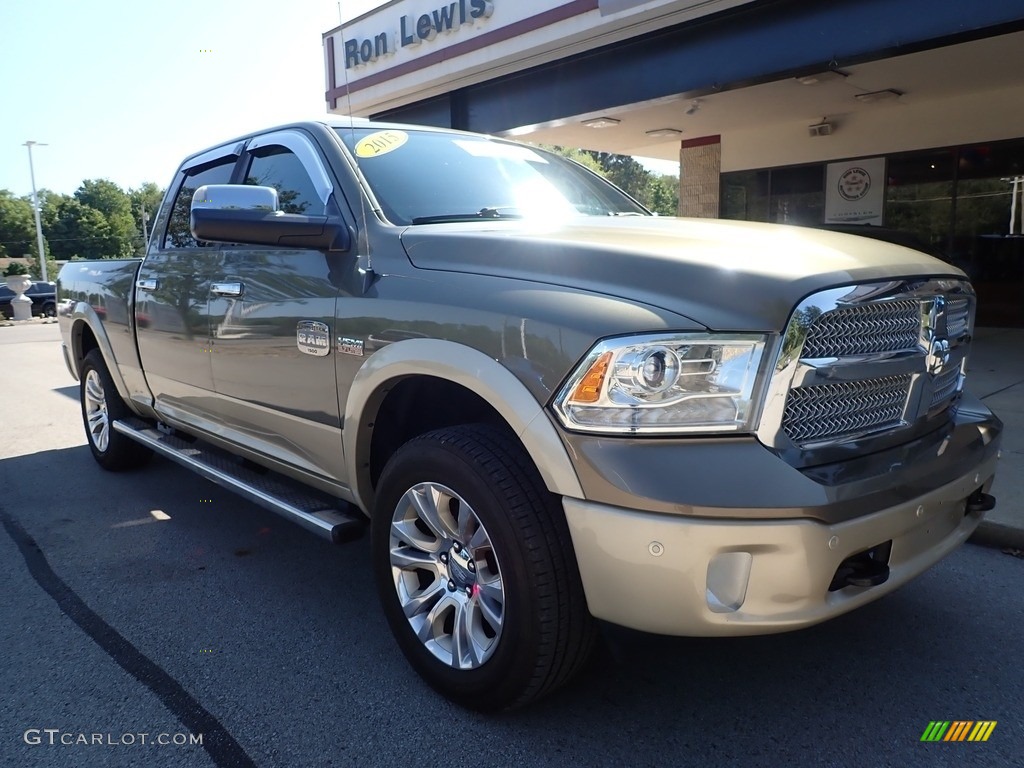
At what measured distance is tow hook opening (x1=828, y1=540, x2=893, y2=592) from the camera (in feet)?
7.04

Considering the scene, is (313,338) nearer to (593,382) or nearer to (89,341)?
(593,382)

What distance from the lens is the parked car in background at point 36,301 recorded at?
31.7m

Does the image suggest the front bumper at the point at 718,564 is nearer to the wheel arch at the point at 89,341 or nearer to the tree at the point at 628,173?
the wheel arch at the point at 89,341

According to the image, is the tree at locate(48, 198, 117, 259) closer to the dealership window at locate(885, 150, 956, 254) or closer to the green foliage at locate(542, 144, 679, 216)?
the green foliage at locate(542, 144, 679, 216)

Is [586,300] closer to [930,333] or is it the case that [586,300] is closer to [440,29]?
[930,333]

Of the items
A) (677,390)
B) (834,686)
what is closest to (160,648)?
(677,390)

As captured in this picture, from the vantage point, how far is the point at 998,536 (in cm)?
390

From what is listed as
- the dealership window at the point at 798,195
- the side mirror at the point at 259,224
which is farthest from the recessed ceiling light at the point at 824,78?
the side mirror at the point at 259,224

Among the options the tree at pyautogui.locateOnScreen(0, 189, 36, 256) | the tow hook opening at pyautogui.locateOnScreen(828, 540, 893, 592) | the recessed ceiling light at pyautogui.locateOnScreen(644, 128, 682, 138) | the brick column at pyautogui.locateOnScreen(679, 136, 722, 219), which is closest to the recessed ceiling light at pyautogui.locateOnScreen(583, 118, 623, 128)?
the recessed ceiling light at pyautogui.locateOnScreen(644, 128, 682, 138)

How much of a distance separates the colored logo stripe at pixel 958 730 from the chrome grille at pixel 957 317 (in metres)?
1.23

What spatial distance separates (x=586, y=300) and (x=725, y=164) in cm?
1335

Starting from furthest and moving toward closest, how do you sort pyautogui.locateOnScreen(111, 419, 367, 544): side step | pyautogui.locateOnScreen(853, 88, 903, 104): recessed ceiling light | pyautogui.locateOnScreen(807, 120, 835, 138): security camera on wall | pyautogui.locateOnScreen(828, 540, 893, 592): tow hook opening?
pyautogui.locateOnScreen(807, 120, 835, 138): security camera on wall → pyautogui.locateOnScreen(853, 88, 903, 104): recessed ceiling light → pyautogui.locateOnScreen(111, 419, 367, 544): side step → pyautogui.locateOnScreen(828, 540, 893, 592): tow hook opening

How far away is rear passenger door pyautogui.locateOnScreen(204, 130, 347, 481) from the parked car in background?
3319cm

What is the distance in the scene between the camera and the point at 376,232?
2.86m
